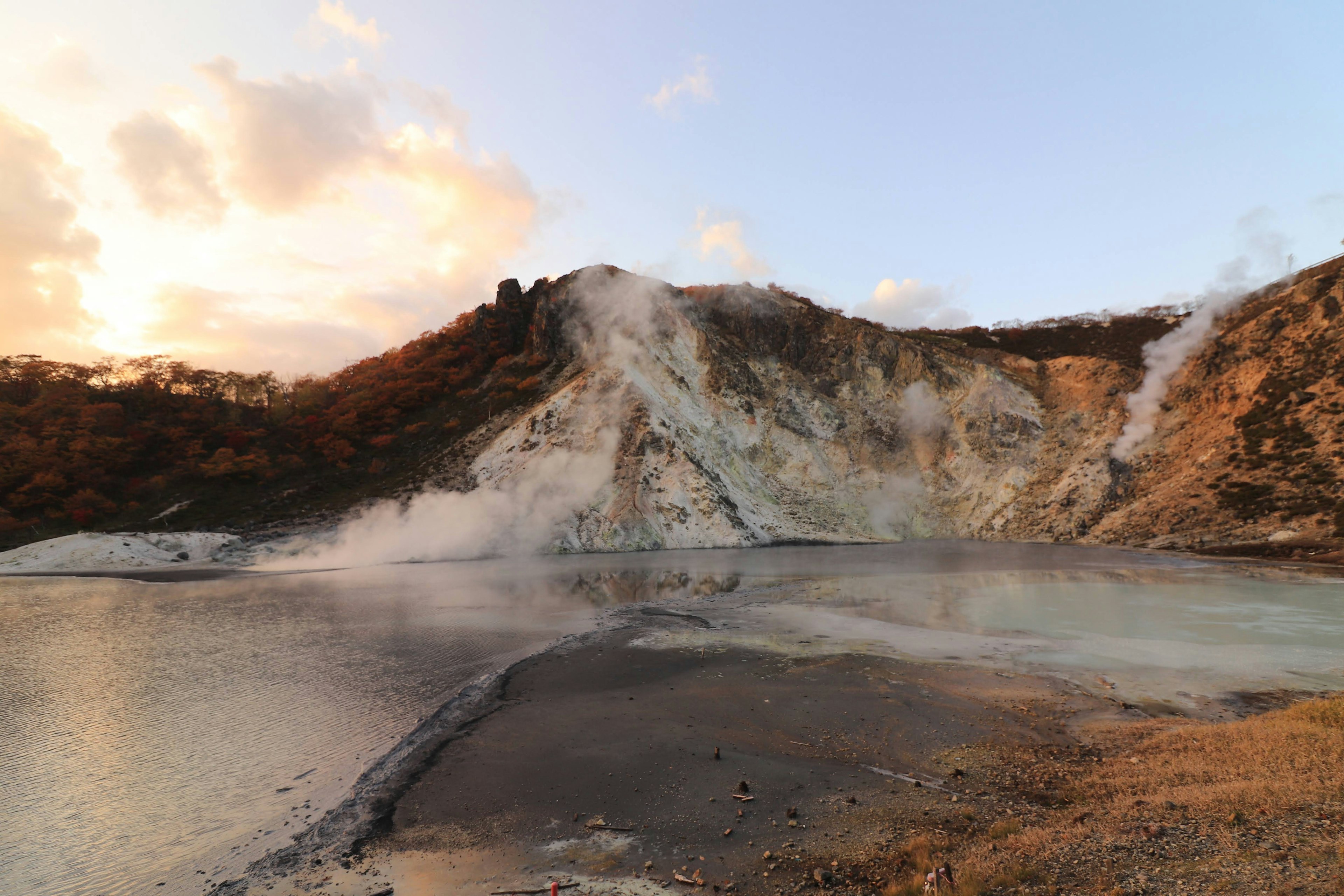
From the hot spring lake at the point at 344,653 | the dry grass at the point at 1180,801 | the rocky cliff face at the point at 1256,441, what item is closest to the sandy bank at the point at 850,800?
the dry grass at the point at 1180,801

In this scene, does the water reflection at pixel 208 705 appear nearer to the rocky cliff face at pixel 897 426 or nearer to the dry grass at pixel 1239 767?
the dry grass at pixel 1239 767

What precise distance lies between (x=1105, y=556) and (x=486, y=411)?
47.4 metres

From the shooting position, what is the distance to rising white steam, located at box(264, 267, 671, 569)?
39.0 metres

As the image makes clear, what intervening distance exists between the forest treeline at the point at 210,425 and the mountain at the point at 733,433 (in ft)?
0.80

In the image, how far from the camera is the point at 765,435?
5228 cm

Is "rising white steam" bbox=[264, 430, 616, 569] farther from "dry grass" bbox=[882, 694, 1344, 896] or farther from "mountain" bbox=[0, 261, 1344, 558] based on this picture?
"dry grass" bbox=[882, 694, 1344, 896]

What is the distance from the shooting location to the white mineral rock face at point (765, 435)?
1684 inches

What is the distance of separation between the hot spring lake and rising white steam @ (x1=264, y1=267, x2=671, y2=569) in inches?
403

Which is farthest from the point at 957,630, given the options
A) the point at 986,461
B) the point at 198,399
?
the point at 198,399

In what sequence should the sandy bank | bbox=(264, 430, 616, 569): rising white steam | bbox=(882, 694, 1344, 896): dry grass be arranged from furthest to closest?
bbox=(264, 430, 616, 569): rising white steam → the sandy bank → bbox=(882, 694, 1344, 896): dry grass

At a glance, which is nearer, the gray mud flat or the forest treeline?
the gray mud flat

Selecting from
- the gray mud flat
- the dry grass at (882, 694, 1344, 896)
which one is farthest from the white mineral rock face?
the dry grass at (882, 694, 1344, 896)

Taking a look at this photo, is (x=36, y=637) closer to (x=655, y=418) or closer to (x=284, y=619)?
(x=284, y=619)

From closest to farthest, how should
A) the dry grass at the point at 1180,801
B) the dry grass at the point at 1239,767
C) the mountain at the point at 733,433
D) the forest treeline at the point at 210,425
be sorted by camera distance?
1. the dry grass at the point at 1180,801
2. the dry grass at the point at 1239,767
3. the mountain at the point at 733,433
4. the forest treeline at the point at 210,425
